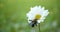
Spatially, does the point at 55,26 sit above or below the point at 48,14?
below

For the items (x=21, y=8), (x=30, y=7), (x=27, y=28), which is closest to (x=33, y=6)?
(x=30, y=7)

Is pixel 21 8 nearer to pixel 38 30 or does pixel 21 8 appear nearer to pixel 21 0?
pixel 21 0

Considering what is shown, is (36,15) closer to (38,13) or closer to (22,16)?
(38,13)

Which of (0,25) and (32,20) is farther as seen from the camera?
(0,25)

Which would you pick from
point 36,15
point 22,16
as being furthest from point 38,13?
point 22,16
